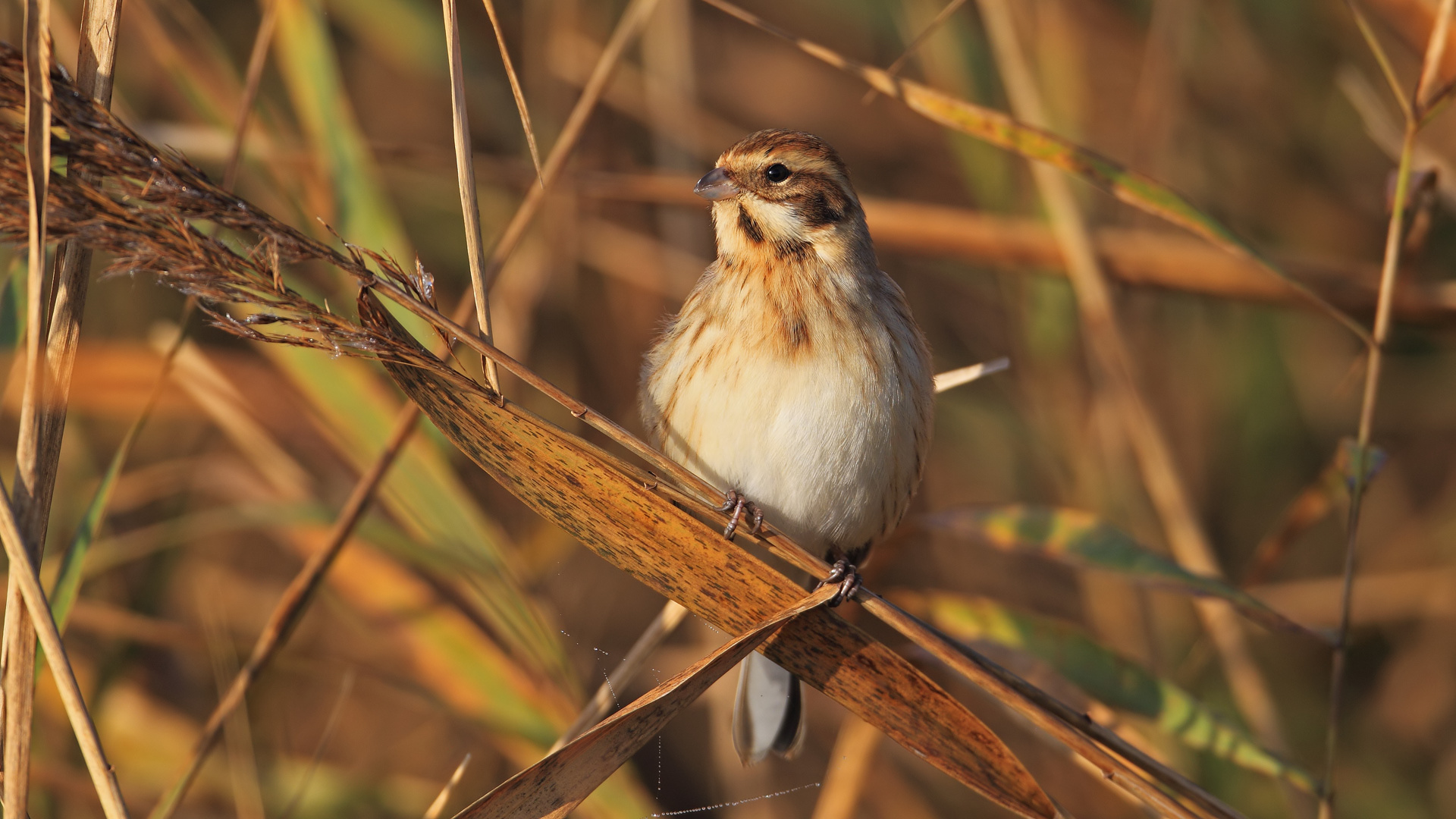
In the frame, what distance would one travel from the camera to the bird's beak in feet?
8.20

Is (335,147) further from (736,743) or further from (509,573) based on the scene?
(736,743)

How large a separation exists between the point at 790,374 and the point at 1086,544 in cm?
68

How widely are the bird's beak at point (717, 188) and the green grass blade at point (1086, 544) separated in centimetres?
84

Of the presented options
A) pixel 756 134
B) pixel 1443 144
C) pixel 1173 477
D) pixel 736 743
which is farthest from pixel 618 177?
pixel 1443 144

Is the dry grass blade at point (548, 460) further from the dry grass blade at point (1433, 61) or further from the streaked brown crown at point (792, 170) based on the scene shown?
the dry grass blade at point (1433, 61)

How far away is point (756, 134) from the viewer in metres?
2.54

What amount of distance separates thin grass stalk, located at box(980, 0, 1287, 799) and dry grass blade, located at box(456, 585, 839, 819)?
6.23 ft

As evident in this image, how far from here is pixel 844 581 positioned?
1958 millimetres

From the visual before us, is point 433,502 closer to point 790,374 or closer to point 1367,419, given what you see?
point 790,374

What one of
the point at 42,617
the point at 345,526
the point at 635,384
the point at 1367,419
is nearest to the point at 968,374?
the point at 1367,419

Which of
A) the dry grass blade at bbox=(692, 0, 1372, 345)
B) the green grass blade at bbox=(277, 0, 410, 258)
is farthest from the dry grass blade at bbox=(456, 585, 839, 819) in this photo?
the green grass blade at bbox=(277, 0, 410, 258)

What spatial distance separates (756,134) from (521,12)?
184 cm

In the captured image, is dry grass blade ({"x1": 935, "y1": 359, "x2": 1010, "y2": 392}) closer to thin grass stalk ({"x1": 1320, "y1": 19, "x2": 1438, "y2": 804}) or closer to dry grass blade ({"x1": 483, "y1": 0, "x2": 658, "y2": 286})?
thin grass stalk ({"x1": 1320, "y1": 19, "x2": 1438, "y2": 804})

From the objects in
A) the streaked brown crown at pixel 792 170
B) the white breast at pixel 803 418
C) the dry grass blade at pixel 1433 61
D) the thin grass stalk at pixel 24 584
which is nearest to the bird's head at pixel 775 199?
A: the streaked brown crown at pixel 792 170
